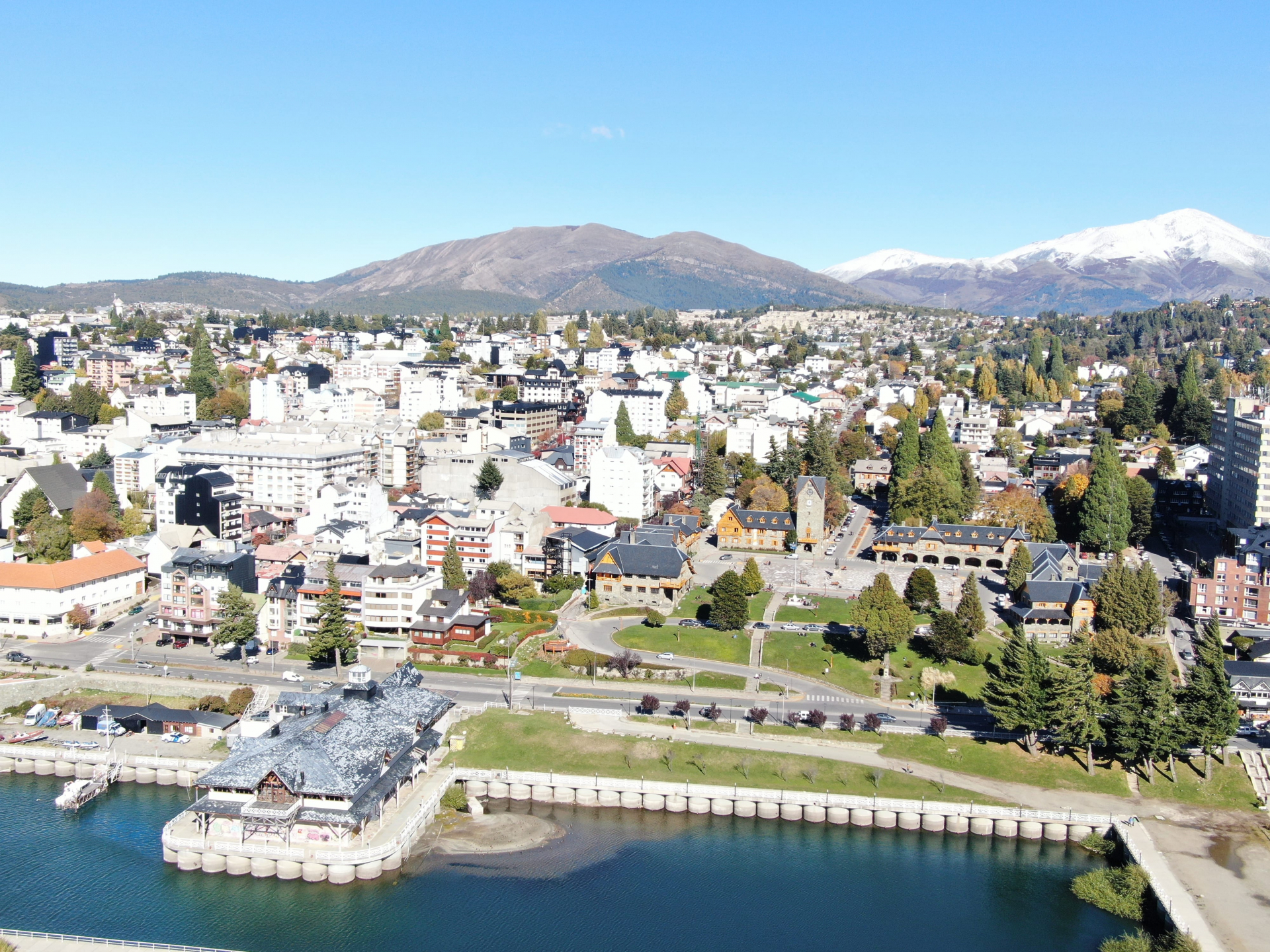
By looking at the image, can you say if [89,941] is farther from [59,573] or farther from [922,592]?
[922,592]

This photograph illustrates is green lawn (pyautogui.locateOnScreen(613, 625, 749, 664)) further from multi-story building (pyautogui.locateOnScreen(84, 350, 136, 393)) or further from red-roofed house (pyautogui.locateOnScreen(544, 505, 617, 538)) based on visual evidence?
multi-story building (pyautogui.locateOnScreen(84, 350, 136, 393))

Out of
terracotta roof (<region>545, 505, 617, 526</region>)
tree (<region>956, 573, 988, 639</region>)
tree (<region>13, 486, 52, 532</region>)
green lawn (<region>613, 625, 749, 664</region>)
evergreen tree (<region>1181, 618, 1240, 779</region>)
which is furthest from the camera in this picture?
tree (<region>13, 486, 52, 532</region>)

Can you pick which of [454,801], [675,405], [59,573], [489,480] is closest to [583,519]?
[489,480]

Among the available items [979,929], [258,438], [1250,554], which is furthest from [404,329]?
[979,929]

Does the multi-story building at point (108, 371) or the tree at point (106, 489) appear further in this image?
the multi-story building at point (108, 371)

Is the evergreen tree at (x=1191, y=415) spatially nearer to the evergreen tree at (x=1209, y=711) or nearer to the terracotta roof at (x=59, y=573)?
the evergreen tree at (x=1209, y=711)

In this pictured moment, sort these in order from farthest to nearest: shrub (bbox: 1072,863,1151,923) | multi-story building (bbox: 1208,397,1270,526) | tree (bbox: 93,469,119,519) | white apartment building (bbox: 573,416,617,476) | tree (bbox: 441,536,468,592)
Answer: white apartment building (bbox: 573,416,617,476) → tree (bbox: 93,469,119,519) → multi-story building (bbox: 1208,397,1270,526) → tree (bbox: 441,536,468,592) → shrub (bbox: 1072,863,1151,923)

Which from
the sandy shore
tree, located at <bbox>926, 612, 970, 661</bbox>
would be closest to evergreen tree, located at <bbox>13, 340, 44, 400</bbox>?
the sandy shore

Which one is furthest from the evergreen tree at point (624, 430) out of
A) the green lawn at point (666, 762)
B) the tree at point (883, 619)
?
the green lawn at point (666, 762)
